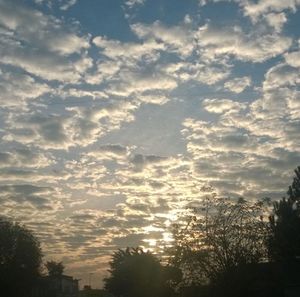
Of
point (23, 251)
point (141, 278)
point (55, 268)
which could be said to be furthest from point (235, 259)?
point (55, 268)

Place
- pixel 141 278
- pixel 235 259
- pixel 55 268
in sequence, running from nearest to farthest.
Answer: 1. pixel 235 259
2. pixel 141 278
3. pixel 55 268

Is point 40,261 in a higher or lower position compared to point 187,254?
higher

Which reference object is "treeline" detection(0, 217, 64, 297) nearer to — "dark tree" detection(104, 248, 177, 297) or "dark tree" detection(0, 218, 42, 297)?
"dark tree" detection(0, 218, 42, 297)

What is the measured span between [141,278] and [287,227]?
53.4 ft

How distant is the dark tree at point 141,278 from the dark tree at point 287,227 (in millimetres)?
8745

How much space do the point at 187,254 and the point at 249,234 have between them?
15.7 feet

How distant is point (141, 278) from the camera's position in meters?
54.0

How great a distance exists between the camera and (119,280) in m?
63.9

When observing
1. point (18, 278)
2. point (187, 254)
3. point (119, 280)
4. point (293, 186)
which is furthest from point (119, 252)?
point (187, 254)

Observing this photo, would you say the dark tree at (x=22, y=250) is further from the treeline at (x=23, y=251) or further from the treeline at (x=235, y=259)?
the treeline at (x=235, y=259)

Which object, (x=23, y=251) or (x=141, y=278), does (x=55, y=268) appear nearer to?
(x=23, y=251)

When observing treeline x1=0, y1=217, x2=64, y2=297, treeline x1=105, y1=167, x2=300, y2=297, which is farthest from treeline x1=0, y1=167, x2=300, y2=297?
treeline x1=0, y1=217, x2=64, y2=297

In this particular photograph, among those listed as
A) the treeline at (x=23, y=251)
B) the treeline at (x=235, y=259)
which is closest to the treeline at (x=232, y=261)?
the treeline at (x=235, y=259)

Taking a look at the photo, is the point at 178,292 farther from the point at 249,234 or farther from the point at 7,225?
the point at 7,225
